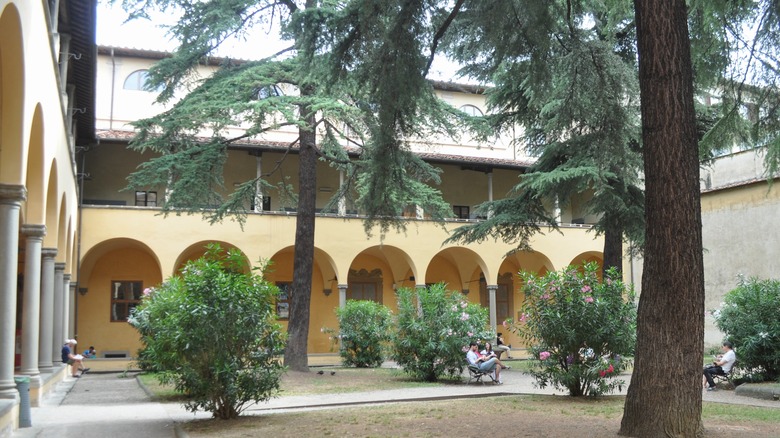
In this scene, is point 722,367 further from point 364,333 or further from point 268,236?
point 268,236

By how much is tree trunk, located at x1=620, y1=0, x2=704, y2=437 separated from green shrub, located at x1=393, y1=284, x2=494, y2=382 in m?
8.12

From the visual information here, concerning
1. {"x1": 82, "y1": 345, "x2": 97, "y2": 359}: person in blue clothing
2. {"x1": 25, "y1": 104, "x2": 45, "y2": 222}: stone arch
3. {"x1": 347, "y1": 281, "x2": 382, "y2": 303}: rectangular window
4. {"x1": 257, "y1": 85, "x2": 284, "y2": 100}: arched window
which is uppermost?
{"x1": 257, "y1": 85, "x2": 284, "y2": 100}: arched window

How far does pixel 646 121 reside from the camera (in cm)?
828

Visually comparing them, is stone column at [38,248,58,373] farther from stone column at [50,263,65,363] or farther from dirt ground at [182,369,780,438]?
dirt ground at [182,369,780,438]

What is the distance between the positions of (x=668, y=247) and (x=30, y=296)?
379 inches

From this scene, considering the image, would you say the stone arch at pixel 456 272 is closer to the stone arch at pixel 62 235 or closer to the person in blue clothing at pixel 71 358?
the person in blue clothing at pixel 71 358

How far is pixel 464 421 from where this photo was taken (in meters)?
9.66

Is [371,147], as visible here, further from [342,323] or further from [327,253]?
[327,253]

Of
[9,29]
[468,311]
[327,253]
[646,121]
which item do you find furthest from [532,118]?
[9,29]

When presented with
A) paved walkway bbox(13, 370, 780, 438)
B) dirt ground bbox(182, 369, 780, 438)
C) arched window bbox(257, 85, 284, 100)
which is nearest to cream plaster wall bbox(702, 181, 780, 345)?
paved walkway bbox(13, 370, 780, 438)

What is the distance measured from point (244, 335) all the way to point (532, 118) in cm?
1237

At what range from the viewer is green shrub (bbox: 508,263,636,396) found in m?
12.5

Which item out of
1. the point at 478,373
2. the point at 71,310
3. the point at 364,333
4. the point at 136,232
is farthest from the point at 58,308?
the point at 478,373

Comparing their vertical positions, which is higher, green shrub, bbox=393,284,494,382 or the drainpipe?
the drainpipe
